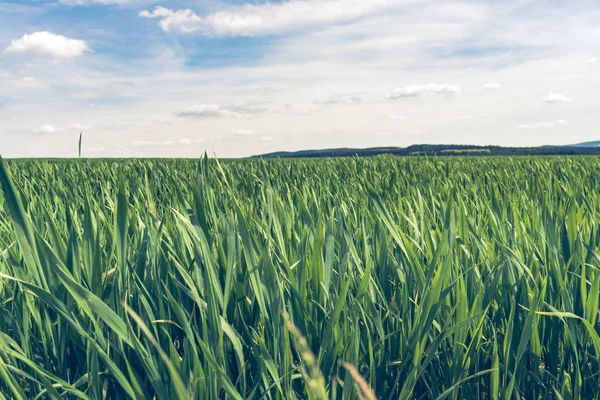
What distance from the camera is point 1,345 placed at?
0.68 metres

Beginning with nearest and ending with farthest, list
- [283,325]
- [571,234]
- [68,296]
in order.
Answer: [283,325]
[68,296]
[571,234]

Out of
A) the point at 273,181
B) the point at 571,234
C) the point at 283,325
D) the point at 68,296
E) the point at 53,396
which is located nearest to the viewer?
the point at 53,396

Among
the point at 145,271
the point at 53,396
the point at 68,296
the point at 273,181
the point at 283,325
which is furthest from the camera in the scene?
the point at 273,181

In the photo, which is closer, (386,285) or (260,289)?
(260,289)

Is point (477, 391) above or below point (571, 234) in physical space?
below

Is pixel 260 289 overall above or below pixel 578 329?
above

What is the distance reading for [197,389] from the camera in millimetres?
622

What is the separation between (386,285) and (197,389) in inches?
21.2

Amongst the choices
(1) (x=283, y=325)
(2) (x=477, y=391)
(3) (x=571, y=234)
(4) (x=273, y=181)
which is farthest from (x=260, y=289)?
(4) (x=273, y=181)

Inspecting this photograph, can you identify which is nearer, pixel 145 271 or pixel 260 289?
pixel 260 289

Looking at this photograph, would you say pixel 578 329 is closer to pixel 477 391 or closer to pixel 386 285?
pixel 477 391

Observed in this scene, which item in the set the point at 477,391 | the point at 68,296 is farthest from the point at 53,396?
the point at 477,391

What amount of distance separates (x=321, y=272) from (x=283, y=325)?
0.65ft

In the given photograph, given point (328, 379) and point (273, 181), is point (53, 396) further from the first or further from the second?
point (273, 181)
